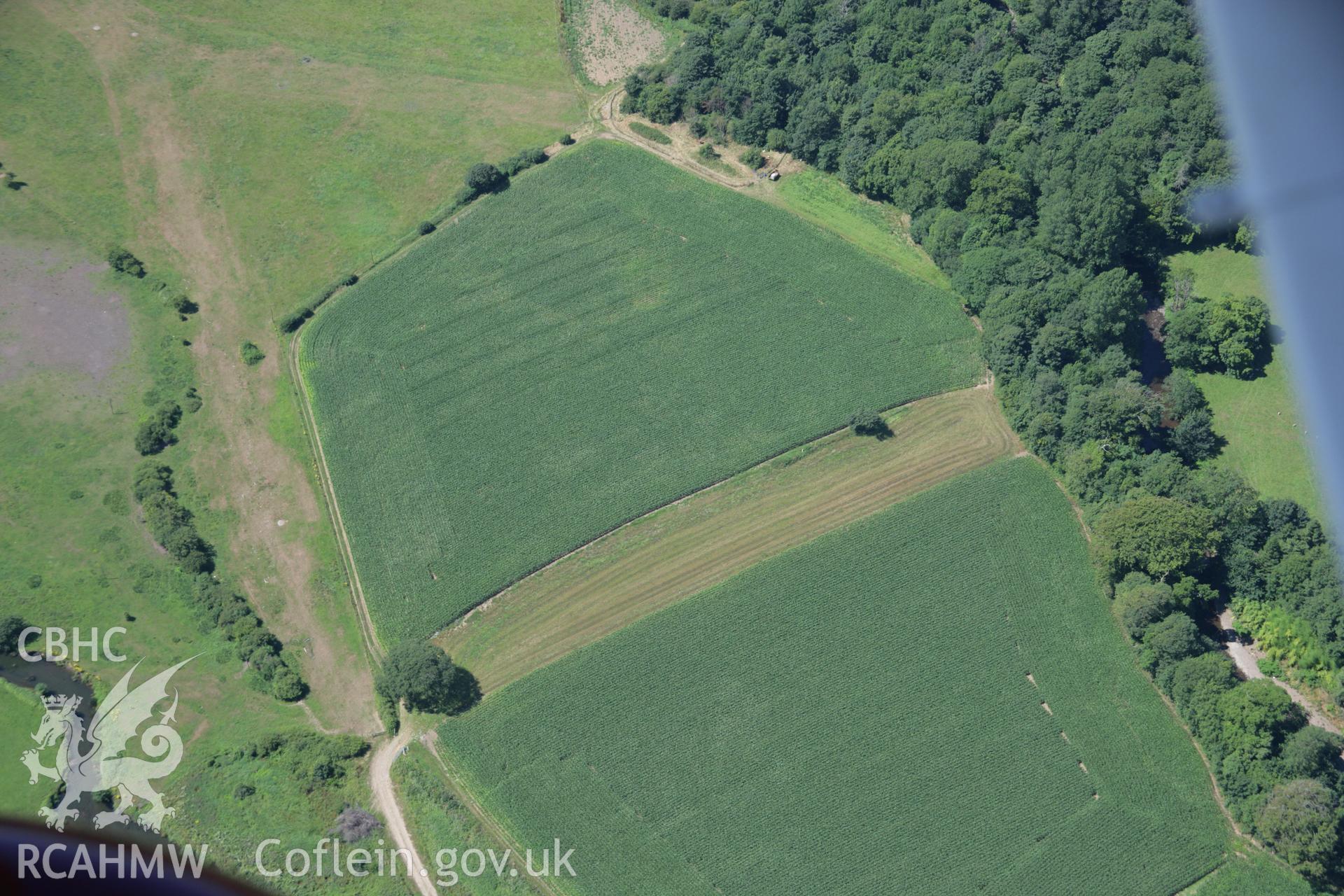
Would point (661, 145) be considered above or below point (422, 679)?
above

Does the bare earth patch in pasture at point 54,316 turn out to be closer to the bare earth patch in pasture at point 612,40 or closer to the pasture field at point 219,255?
A: the pasture field at point 219,255

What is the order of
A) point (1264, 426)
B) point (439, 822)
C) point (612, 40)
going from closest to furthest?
point (439, 822)
point (1264, 426)
point (612, 40)

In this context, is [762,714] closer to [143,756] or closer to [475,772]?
[475,772]

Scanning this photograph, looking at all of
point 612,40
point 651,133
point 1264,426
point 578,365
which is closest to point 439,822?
point 578,365

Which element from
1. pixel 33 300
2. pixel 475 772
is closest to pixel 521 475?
pixel 475 772

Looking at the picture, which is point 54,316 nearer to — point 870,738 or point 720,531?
point 720,531

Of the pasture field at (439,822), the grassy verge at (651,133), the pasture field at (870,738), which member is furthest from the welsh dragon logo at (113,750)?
the grassy verge at (651,133)
